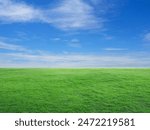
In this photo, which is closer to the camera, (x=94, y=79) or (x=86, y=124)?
(x=86, y=124)

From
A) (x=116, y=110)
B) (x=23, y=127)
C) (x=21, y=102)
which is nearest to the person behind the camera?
(x=23, y=127)

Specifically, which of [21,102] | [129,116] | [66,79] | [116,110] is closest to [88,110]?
[116,110]

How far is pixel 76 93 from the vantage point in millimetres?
15656

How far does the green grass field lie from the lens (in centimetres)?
1369

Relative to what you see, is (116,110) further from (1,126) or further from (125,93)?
(1,126)

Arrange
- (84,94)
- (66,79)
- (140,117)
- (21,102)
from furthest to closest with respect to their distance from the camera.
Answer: (66,79), (84,94), (21,102), (140,117)

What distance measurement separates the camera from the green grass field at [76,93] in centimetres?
1369

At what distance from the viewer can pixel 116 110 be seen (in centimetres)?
1335

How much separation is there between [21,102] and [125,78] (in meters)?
6.80

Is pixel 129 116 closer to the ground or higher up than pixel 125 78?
closer to the ground

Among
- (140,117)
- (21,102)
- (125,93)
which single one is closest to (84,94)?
(125,93)

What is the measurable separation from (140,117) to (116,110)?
4.99 ft

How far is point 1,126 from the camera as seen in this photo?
11086 millimetres

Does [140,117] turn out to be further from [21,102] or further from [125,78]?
[125,78]
